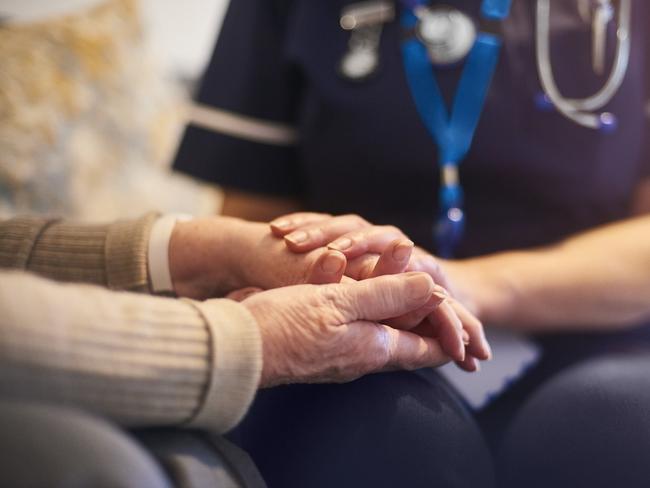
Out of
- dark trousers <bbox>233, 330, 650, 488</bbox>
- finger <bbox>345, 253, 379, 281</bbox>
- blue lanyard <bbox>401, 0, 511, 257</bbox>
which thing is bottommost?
dark trousers <bbox>233, 330, 650, 488</bbox>

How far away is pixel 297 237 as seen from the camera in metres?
0.53

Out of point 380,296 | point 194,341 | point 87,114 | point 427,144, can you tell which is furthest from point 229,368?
point 87,114

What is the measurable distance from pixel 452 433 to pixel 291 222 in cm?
21

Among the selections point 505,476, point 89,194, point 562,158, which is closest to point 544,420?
point 505,476

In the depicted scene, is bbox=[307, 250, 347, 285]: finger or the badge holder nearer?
bbox=[307, 250, 347, 285]: finger

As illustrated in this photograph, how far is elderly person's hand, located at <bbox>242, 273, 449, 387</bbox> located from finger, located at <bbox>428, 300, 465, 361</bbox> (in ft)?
0.05

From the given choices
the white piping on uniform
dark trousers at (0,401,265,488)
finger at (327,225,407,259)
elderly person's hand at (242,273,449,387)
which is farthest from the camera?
the white piping on uniform

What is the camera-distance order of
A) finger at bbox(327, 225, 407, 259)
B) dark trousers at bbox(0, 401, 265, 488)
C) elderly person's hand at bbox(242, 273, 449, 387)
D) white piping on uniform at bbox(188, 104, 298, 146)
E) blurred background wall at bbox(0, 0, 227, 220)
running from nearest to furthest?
dark trousers at bbox(0, 401, 265, 488) < elderly person's hand at bbox(242, 273, 449, 387) < finger at bbox(327, 225, 407, 259) < white piping on uniform at bbox(188, 104, 298, 146) < blurred background wall at bbox(0, 0, 227, 220)

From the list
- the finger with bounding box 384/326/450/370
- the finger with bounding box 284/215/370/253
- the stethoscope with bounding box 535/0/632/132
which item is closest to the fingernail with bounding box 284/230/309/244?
the finger with bounding box 284/215/370/253

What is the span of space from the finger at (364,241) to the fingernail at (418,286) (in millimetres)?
59

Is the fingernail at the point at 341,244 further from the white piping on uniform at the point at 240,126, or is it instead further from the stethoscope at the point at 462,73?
the white piping on uniform at the point at 240,126

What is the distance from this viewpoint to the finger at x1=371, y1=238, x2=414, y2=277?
1.66ft

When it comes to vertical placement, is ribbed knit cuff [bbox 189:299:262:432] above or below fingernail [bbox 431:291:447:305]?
below

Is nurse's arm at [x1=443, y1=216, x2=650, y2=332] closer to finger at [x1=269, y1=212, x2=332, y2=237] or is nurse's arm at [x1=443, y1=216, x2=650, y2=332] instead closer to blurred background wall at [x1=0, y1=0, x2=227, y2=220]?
finger at [x1=269, y1=212, x2=332, y2=237]
